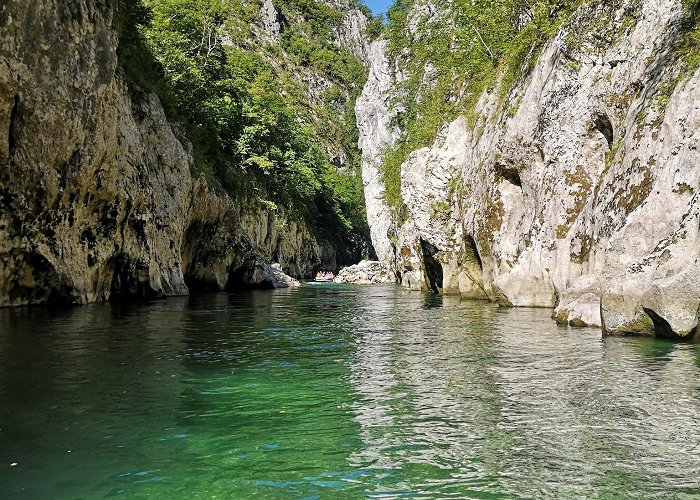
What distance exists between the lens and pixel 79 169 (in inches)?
838

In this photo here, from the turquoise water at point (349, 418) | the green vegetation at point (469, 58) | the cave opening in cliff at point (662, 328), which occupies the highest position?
the green vegetation at point (469, 58)

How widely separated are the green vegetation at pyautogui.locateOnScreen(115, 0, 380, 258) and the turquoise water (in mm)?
19608

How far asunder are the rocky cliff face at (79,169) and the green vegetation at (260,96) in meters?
3.63

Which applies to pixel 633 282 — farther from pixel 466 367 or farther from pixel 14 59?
pixel 14 59

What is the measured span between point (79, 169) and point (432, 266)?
77.0 ft

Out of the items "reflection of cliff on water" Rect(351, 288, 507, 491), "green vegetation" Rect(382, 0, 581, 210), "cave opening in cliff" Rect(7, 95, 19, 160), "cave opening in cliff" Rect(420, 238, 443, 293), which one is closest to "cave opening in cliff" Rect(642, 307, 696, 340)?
"reflection of cliff on water" Rect(351, 288, 507, 491)

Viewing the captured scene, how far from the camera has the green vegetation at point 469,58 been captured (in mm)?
26684

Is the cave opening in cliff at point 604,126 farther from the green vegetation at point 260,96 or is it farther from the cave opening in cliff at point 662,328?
the green vegetation at point 260,96

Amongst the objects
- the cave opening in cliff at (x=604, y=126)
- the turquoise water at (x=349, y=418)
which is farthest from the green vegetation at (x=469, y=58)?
the turquoise water at (x=349, y=418)

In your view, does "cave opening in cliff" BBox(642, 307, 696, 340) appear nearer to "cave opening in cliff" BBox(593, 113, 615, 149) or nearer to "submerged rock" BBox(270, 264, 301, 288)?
"cave opening in cliff" BBox(593, 113, 615, 149)

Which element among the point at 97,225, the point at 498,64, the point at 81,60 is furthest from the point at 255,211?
the point at 81,60

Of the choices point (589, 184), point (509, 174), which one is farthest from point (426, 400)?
point (509, 174)

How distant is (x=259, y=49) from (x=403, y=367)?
9856 centimetres

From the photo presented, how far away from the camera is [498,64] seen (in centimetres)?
3434
